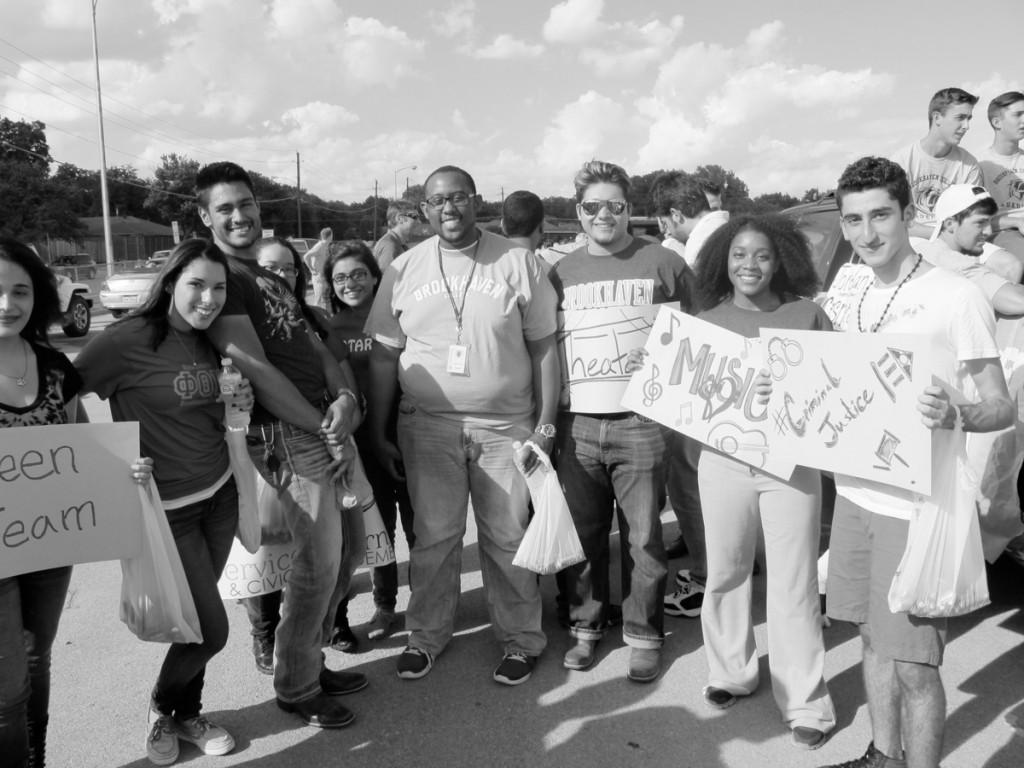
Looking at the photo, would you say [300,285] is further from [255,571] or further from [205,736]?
[205,736]

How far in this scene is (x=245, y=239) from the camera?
3.04 metres

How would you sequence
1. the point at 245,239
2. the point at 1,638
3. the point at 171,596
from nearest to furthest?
the point at 1,638
the point at 171,596
the point at 245,239

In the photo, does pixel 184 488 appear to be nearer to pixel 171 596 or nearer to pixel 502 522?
pixel 171 596

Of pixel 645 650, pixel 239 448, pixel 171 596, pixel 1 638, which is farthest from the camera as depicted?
pixel 645 650

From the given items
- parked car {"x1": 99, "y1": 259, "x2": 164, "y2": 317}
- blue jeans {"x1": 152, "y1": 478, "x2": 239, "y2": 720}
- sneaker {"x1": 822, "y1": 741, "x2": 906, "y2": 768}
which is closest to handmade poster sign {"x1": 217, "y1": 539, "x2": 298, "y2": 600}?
blue jeans {"x1": 152, "y1": 478, "x2": 239, "y2": 720}

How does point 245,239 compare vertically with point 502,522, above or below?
above

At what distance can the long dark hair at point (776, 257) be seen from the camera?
121 inches

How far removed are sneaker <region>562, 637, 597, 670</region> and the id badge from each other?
1393 mm

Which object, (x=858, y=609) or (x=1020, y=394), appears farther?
(x=1020, y=394)

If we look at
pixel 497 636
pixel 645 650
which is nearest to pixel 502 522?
pixel 497 636

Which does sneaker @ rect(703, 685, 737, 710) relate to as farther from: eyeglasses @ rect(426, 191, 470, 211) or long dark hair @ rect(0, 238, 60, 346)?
long dark hair @ rect(0, 238, 60, 346)

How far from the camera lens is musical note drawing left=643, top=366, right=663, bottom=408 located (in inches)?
128

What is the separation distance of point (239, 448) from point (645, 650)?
1.99 m

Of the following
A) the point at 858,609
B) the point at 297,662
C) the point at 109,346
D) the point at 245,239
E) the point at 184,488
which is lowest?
the point at 297,662
